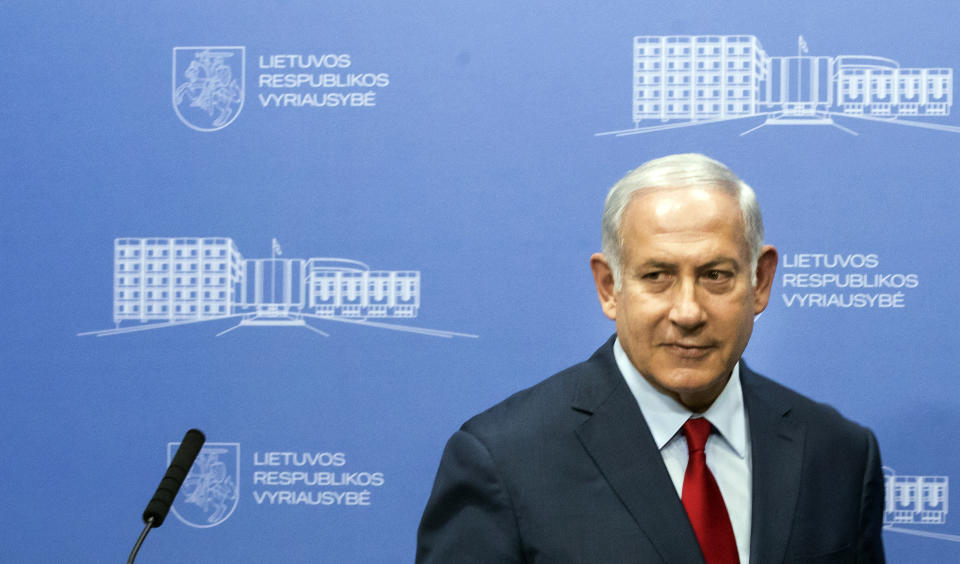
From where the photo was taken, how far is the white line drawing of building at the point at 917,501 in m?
2.29

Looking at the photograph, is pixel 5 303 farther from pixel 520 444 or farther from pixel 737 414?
pixel 737 414

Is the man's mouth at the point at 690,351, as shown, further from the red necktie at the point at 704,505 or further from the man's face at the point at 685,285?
the red necktie at the point at 704,505

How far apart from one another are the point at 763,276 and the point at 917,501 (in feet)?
3.64

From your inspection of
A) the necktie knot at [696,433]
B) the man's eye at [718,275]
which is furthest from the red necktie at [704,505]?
the man's eye at [718,275]

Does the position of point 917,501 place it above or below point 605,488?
below

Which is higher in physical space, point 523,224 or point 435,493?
point 523,224

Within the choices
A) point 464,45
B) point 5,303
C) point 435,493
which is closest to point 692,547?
point 435,493

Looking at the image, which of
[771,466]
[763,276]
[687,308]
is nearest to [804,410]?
[771,466]

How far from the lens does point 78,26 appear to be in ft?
8.11

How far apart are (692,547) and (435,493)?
418mm

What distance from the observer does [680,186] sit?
144 centimetres

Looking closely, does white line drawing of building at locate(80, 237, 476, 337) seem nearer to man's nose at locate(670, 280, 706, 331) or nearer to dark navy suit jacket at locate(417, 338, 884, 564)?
dark navy suit jacket at locate(417, 338, 884, 564)

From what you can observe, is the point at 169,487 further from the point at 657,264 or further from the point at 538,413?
the point at 657,264

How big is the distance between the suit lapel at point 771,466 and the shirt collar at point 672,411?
0.08 ft
